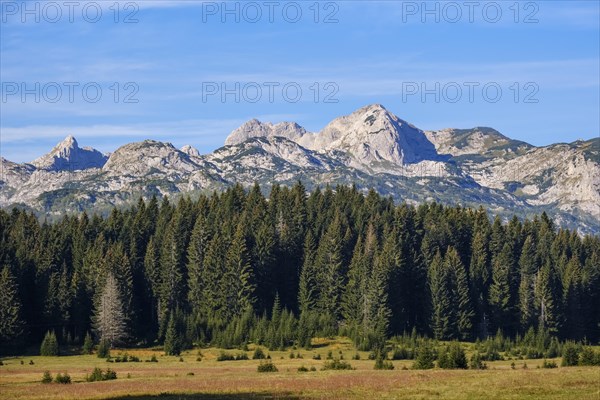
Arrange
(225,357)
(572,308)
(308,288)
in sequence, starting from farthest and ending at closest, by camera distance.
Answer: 1. (572,308)
2. (308,288)
3. (225,357)

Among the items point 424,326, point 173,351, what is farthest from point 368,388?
point 424,326

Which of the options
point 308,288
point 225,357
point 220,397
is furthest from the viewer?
point 308,288

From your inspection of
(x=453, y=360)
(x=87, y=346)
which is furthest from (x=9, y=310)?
(x=453, y=360)

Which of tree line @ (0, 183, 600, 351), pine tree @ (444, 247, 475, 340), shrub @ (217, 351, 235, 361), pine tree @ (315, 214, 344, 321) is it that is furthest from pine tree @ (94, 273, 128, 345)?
pine tree @ (444, 247, 475, 340)

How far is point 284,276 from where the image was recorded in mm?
147750

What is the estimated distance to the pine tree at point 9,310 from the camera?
118 metres

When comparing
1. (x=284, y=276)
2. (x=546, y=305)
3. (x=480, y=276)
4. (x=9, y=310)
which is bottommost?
(x=546, y=305)

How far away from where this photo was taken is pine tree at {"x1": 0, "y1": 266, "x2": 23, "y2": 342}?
118m

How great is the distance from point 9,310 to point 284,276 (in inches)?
1866

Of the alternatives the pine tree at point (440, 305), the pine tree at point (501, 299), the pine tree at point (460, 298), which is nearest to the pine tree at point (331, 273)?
the pine tree at point (440, 305)

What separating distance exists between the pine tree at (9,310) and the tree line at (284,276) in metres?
0.20

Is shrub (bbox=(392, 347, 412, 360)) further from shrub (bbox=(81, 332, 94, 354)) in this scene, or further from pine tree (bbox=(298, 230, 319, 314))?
shrub (bbox=(81, 332, 94, 354))

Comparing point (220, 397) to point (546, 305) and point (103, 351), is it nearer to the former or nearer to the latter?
point (103, 351)

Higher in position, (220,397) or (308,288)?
(308,288)
